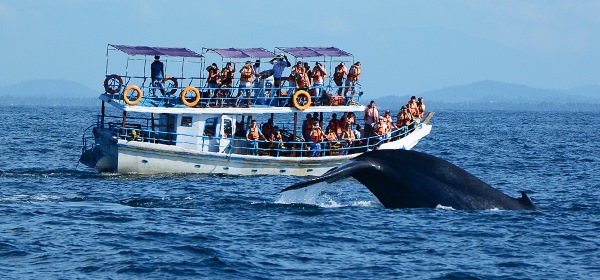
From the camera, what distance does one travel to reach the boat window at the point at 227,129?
38634 millimetres

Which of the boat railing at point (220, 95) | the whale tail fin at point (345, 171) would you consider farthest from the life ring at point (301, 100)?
the whale tail fin at point (345, 171)

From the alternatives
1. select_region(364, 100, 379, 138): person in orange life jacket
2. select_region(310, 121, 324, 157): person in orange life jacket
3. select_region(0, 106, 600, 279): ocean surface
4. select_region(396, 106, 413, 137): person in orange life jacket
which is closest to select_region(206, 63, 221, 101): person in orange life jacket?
select_region(310, 121, 324, 157): person in orange life jacket

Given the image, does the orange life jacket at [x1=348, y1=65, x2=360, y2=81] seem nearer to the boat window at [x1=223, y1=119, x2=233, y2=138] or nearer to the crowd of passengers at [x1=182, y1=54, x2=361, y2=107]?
the crowd of passengers at [x1=182, y1=54, x2=361, y2=107]

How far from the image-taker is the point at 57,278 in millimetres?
19531

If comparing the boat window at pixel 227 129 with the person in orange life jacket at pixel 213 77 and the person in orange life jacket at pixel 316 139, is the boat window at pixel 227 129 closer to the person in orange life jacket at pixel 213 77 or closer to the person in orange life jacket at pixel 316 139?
the person in orange life jacket at pixel 213 77

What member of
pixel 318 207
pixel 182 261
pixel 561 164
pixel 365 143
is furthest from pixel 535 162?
pixel 182 261

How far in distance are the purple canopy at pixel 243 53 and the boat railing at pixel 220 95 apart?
1.28 metres

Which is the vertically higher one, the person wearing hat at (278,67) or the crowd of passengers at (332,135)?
the person wearing hat at (278,67)

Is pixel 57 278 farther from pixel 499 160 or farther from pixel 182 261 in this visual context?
pixel 499 160

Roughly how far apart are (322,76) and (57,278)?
Answer: 21927 millimetres

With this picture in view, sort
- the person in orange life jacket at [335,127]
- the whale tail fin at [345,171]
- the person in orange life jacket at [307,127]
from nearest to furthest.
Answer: the whale tail fin at [345,171] < the person in orange life jacket at [307,127] < the person in orange life jacket at [335,127]

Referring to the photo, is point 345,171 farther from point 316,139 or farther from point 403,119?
point 403,119

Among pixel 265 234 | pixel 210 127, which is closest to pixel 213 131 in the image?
pixel 210 127

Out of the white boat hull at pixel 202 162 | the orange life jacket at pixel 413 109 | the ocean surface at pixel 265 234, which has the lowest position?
the ocean surface at pixel 265 234
